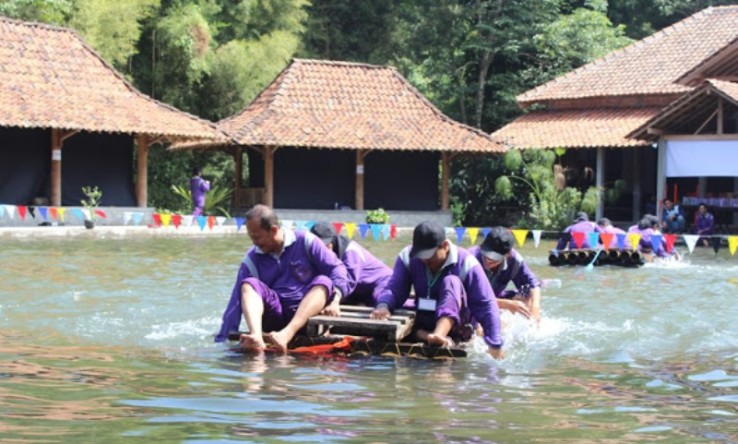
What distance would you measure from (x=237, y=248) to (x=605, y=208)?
15.2 m

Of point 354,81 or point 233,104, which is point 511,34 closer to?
point 354,81

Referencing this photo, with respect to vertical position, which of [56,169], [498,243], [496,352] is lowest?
[496,352]

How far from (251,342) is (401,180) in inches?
1210

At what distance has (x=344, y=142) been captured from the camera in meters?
37.5

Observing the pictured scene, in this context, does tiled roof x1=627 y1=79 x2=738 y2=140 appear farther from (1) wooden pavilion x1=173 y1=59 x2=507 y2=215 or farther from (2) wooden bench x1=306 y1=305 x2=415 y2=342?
(2) wooden bench x1=306 y1=305 x2=415 y2=342

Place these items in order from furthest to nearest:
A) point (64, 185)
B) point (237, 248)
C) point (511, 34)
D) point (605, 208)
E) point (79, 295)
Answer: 1. point (511, 34)
2. point (605, 208)
3. point (64, 185)
4. point (237, 248)
5. point (79, 295)

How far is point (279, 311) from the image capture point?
1155 centimetres

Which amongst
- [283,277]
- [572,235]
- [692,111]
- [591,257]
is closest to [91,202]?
[572,235]

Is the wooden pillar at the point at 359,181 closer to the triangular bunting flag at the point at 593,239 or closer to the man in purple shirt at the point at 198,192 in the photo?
the man in purple shirt at the point at 198,192

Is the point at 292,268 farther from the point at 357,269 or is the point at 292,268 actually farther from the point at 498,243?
the point at 498,243

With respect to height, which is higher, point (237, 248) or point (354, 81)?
point (354, 81)

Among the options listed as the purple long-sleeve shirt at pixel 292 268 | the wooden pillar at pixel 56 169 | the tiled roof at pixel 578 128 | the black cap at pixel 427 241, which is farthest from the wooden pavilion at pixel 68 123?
the black cap at pixel 427 241

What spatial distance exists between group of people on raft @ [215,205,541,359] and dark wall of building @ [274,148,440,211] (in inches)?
1099

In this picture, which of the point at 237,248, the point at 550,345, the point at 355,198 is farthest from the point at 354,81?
the point at 550,345
